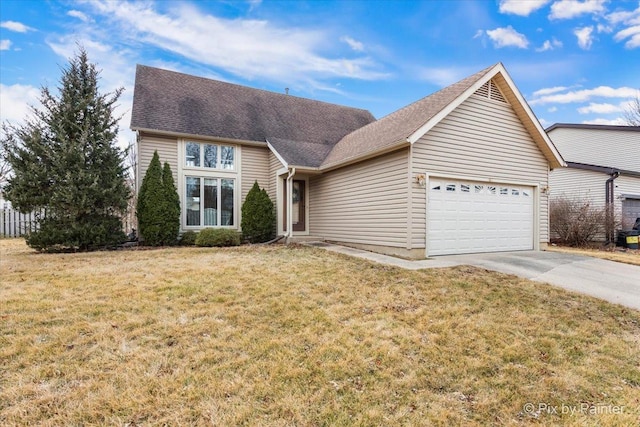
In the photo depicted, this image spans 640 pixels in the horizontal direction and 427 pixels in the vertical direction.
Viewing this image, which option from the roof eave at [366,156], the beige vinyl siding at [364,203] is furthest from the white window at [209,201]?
the roof eave at [366,156]

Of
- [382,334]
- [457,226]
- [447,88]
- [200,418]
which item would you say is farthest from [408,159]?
[200,418]

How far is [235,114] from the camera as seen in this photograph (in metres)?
14.3

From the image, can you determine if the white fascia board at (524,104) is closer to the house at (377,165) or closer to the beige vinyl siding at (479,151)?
the house at (377,165)

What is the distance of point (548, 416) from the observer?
2807mm

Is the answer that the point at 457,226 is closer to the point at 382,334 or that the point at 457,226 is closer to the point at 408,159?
the point at 408,159

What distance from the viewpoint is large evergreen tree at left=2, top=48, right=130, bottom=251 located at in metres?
9.81

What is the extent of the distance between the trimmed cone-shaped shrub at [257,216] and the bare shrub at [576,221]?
13160mm

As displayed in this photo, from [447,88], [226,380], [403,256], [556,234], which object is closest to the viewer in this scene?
[226,380]

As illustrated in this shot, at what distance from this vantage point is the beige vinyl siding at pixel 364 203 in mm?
9167

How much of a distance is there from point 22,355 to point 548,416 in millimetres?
4987

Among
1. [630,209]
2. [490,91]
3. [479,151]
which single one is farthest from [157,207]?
[630,209]

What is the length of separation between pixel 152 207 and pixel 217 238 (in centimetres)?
239

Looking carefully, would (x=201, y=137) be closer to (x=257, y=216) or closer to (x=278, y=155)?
(x=278, y=155)

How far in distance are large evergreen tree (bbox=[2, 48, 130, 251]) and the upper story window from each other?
2335 millimetres
